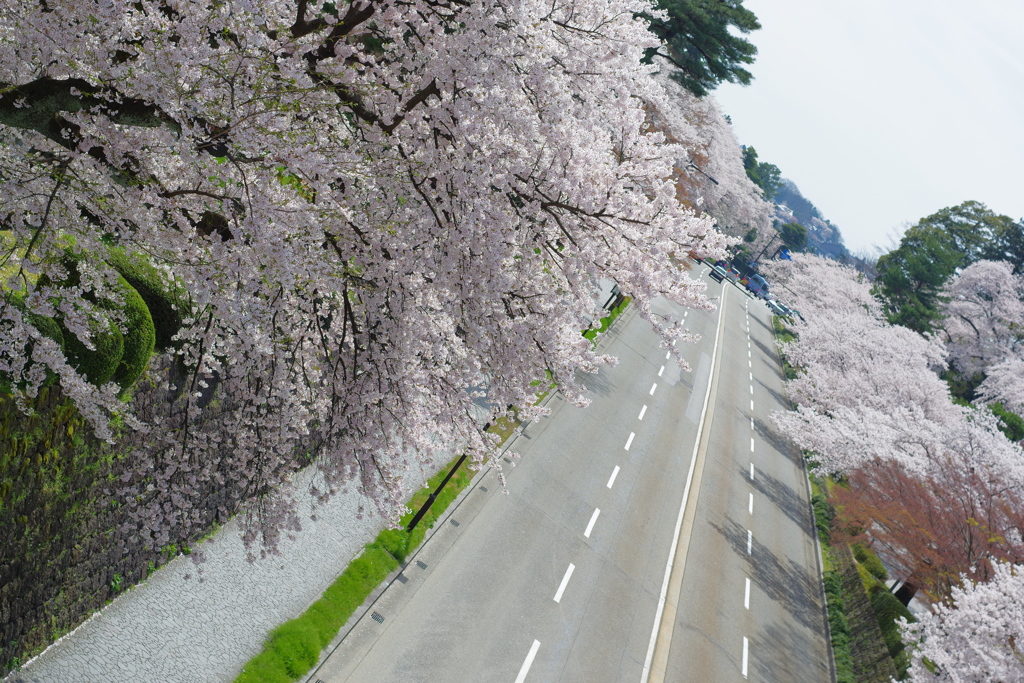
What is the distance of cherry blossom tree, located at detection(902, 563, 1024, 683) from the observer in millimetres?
13172

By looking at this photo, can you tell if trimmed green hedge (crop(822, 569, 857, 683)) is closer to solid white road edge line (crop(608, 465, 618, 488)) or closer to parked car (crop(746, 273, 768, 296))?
solid white road edge line (crop(608, 465, 618, 488))

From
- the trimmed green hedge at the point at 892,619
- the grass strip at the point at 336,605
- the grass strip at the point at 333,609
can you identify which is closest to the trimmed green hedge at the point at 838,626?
the trimmed green hedge at the point at 892,619

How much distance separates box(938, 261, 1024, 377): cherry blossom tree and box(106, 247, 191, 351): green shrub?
49.9 m

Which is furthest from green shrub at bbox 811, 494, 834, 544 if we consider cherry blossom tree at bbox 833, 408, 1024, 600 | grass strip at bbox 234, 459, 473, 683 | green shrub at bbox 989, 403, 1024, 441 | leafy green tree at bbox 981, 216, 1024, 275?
leafy green tree at bbox 981, 216, 1024, 275

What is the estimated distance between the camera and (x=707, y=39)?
73.4 feet

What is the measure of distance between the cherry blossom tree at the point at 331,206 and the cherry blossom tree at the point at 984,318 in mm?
47025

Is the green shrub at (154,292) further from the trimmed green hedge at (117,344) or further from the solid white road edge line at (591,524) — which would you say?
the solid white road edge line at (591,524)

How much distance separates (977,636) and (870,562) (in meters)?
11.0

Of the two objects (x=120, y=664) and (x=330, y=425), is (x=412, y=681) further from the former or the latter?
(x=330, y=425)

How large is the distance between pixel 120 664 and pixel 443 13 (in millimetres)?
8768

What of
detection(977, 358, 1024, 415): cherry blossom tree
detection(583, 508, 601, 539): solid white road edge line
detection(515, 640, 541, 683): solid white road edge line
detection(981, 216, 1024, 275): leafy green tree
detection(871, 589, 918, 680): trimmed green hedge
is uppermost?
detection(981, 216, 1024, 275): leafy green tree

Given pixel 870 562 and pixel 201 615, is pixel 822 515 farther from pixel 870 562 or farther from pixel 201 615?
pixel 201 615

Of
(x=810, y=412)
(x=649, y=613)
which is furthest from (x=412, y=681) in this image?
(x=810, y=412)

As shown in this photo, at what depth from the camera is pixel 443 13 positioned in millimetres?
7500
